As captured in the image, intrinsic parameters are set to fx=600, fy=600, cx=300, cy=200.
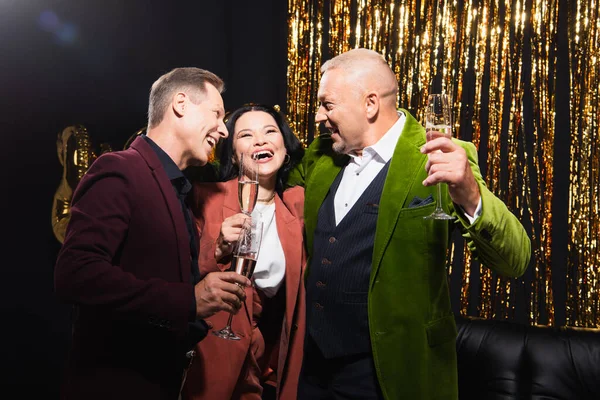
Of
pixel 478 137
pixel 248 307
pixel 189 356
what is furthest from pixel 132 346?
pixel 478 137

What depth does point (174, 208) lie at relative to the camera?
1551mm

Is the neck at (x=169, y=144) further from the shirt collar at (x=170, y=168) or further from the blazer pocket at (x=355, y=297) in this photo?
the blazer pocket at (x=355, y=297)

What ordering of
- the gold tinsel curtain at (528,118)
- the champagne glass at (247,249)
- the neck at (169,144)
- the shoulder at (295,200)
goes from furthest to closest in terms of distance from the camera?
1. the gold tinsel curtain at (528,118)
2. the shoulder at (295,200)
3. the neck at (169,144)
4. the champagne glass at (247,249)

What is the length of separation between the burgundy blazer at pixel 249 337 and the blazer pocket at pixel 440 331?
453mm

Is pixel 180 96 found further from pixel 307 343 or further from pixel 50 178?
pixel 50 178

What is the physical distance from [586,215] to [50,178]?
7.97ft

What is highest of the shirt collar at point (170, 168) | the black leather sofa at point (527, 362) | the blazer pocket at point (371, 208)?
the shirt collar at point (170, 168)

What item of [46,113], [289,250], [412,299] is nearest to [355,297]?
[412,299]

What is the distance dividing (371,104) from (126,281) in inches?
40.9

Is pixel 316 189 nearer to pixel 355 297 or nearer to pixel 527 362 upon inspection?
pixel 355 297

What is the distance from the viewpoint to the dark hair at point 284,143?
220cm

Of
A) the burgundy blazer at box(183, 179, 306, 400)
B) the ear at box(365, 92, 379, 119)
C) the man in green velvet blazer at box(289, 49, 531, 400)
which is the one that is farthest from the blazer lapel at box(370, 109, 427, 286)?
the burgundy blazer at box(183, 179, 306, 400)

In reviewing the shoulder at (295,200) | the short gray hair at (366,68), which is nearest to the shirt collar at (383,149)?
the short gray hair at (366,68)

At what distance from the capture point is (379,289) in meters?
1.67
